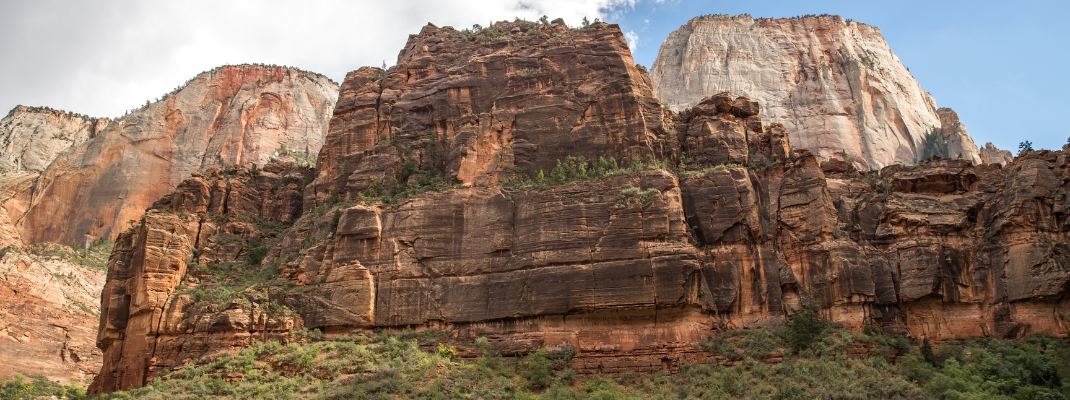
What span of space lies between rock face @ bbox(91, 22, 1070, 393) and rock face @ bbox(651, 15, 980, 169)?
28941mm

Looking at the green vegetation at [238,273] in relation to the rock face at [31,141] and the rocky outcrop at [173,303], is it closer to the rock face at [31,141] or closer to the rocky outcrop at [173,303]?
the rocky outcrop at [173,303]

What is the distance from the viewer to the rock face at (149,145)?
8206 cm

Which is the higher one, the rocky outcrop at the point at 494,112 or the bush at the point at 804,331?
the rocky outcrop at the point at 494,112

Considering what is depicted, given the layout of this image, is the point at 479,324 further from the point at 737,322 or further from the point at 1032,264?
the point at 1032,264

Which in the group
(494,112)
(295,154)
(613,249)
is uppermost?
(295,154)

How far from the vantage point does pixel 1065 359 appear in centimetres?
4156

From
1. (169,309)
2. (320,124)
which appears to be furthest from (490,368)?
(320,124)

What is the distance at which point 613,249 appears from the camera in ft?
149

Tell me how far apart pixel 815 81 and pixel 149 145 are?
61.6m

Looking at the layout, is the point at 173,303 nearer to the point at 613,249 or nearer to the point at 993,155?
the point at 613,249

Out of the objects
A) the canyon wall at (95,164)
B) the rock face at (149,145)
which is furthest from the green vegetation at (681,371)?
the rock face at (149,145)

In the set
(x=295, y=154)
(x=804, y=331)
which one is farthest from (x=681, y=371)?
(x=295, y=154)

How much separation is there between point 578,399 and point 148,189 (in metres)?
57.7

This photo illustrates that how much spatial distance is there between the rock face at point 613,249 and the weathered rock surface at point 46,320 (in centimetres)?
1523
